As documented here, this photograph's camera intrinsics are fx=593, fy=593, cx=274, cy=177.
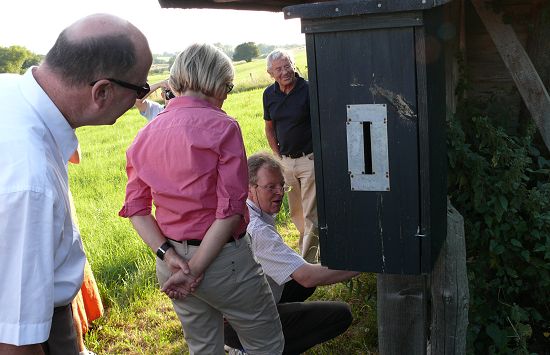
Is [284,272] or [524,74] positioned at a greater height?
[524,74]

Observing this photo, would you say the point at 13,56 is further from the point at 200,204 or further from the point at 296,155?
the point at 200,204

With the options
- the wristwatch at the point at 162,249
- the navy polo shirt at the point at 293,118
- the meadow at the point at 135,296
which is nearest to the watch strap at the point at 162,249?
the wristwatch at the point at 162,249

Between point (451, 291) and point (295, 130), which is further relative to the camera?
point (295, 130)

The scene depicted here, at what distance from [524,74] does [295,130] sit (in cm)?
202

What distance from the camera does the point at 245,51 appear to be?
70062mm

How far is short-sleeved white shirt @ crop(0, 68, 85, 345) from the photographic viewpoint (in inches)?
50.2

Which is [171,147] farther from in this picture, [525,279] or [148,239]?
[525,279]

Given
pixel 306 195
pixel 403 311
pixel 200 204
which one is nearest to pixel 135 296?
pixel 306 195

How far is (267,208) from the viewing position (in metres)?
2.86

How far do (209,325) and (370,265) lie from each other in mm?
940

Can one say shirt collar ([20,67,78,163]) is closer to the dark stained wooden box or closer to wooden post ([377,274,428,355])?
the dark stained wooden box

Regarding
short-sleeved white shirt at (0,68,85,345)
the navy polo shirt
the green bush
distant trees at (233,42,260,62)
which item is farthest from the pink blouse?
distant trees at (233,42,260,62)

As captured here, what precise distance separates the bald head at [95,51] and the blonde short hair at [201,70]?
0.82m

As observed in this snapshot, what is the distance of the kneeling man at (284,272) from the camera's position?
9.00ft
